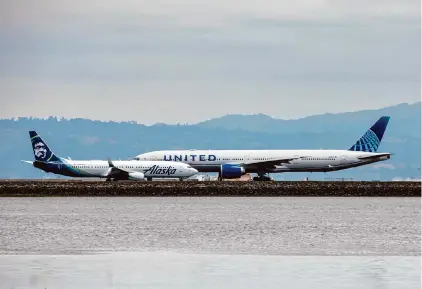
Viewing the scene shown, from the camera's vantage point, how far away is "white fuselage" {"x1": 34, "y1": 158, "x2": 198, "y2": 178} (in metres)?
156

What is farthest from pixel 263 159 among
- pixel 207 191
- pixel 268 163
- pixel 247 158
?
pixel 207 191

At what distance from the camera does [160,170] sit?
157625 millimetres

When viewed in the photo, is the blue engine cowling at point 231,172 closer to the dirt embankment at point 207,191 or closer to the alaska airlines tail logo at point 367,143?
the alaska airlines tail logo at point 367,143

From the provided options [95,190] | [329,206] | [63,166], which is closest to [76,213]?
[329,206]

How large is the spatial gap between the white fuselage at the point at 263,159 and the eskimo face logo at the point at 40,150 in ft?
51.9

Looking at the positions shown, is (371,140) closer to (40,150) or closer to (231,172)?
(231,172)

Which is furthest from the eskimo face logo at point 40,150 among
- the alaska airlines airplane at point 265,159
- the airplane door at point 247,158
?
the airplane door at point 247,158

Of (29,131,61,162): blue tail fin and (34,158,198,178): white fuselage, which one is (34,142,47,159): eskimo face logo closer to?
(29,131,61,162): blue tail fin

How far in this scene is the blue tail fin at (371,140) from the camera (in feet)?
602

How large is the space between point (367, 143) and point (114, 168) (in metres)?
46.1

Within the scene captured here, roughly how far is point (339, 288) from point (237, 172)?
12650 centimetres

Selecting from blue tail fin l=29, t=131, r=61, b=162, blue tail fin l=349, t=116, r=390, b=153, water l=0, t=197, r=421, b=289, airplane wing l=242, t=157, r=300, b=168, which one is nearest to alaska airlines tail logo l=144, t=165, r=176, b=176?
airplane wing l=242, t=157, r=300, b=168

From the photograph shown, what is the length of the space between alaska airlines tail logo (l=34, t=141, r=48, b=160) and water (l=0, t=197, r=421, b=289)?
93323 mm

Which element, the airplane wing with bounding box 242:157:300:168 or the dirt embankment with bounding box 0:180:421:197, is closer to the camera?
the dirt embankment with bounding box 0:180:421:197
